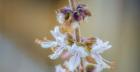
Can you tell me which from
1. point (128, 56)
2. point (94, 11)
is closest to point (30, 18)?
point (94, 11)

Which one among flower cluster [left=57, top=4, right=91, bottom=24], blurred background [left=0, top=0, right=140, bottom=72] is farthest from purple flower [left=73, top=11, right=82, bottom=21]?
blurred background [left=0, top=0, right=140, bottom=72]

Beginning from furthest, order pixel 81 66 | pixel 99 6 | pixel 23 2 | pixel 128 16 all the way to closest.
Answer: pixel 23 2, pixel 99 6, pixel 128 16, pixel 81 66

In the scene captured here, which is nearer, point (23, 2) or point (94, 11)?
point (94, 11)

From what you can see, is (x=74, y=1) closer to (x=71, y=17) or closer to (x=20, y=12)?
(x=71, y=17)

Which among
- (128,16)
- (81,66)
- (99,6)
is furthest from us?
(99,6)

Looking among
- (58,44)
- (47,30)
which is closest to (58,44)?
(58,44)

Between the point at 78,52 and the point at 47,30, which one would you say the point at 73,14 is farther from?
the point at 47,30

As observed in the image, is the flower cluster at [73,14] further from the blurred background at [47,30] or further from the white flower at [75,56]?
the blurred background at [47,30]
